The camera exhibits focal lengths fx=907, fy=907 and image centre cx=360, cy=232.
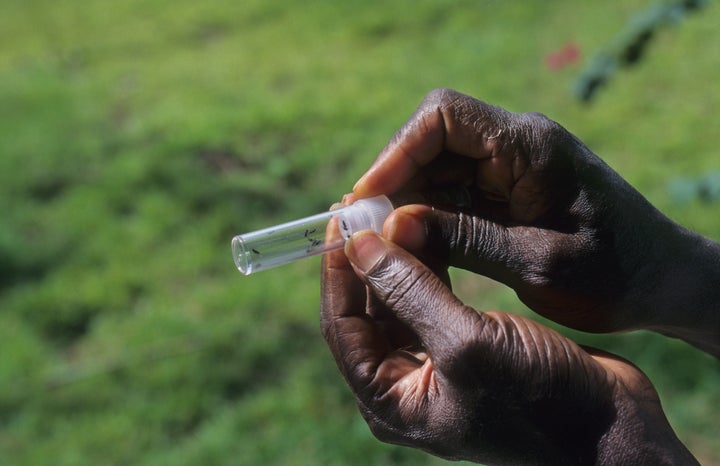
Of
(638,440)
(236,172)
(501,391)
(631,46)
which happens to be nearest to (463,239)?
(501,391)

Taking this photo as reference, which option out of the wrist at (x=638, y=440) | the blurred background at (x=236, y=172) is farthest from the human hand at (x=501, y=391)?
the blurred background at (x=236, y=172)

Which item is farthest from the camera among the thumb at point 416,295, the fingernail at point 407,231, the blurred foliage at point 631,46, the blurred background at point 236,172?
the blurred foliage at point 631,46

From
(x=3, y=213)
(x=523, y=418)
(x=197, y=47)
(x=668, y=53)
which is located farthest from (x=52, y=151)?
(x=523, y=418)

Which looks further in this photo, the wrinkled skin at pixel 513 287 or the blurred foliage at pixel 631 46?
the blurred foliage at pixel 631 46

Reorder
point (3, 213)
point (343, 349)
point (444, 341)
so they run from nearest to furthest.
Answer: point (444, 341) → point (343, 349) → point (3, 213)

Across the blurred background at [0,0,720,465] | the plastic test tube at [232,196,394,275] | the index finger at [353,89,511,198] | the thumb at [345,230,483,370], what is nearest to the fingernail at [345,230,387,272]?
the thumb at [345,230,483,370]

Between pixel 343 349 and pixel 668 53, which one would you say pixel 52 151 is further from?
pixel 343 349

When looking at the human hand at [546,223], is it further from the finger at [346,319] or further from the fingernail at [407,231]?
the finger at [346,319]

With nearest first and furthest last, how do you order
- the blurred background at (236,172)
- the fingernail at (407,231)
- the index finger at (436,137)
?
the fingernail at (407,231) < the index finger at (436,137) < the blurred background at (236,172)
